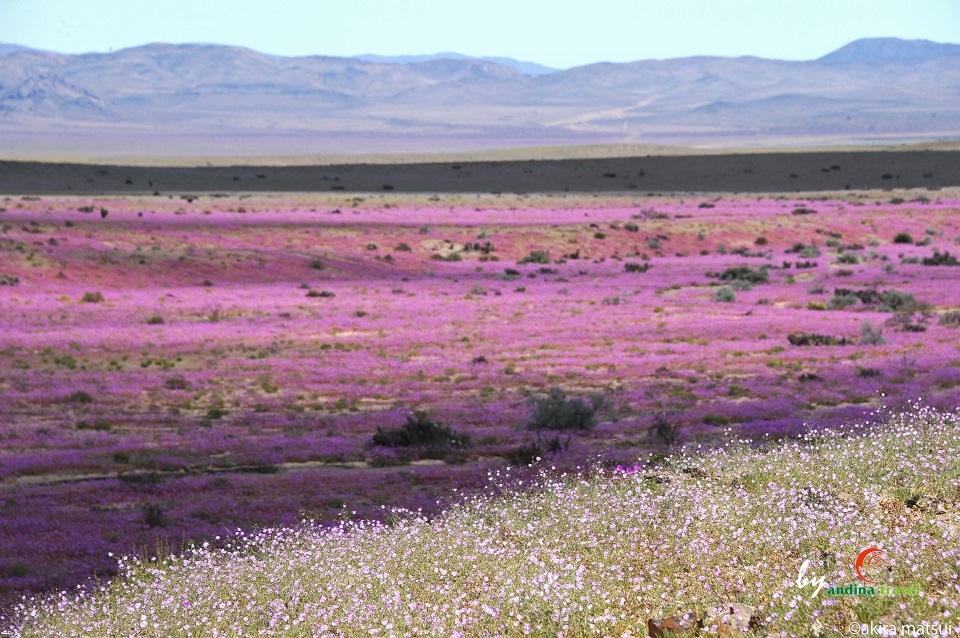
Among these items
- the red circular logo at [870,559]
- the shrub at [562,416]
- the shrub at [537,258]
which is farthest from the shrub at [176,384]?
the shrub at [537,258]

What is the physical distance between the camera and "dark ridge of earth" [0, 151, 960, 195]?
272 feet

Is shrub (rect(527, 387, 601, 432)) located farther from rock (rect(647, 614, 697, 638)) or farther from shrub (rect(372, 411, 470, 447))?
rock (rect(647, 614, 697, 638))

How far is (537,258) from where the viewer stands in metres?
45.8

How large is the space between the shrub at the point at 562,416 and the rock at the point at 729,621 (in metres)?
8.50

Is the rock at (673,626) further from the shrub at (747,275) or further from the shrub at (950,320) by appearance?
the shrub at (747,275)

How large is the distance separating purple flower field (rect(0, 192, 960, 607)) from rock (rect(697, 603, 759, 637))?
4.67 m

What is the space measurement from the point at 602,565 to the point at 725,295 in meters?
25.8

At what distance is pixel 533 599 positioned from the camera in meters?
6.73

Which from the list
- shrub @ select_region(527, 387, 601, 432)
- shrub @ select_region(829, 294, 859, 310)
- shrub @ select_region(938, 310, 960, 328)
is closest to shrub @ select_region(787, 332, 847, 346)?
shrub @ select_region(938, 310, 960, 328)

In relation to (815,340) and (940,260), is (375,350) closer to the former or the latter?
(815,340)

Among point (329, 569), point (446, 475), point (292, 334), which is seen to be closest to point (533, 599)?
point (329, 569)

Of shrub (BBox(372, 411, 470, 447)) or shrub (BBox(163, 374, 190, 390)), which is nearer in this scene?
shrub (BBox(372, 411, 470, 447))

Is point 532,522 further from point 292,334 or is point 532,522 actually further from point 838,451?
point 292,334

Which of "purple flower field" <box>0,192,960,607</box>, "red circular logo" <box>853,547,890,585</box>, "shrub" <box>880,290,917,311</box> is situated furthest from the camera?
"shrub" <box>880,290,917,311</box>
